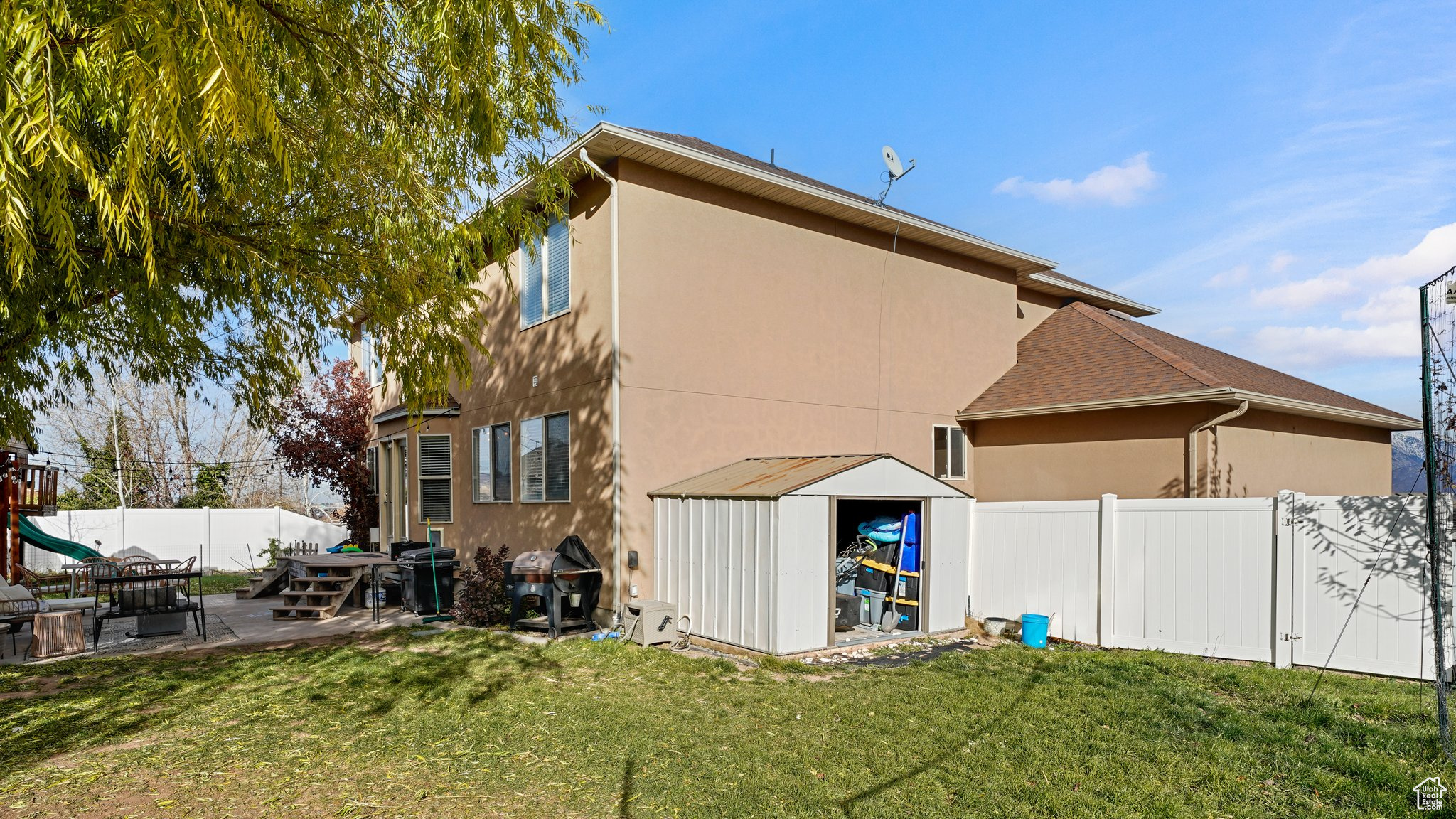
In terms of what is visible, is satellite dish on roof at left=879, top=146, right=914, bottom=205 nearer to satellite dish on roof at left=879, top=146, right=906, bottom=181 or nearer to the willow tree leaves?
satellite dish on roof at left=879, top=146, right=906, bottom=181

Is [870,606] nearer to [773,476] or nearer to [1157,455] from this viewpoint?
[773,476]

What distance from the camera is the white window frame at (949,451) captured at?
14531 millimetres

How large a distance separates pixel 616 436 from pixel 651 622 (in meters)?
2.51

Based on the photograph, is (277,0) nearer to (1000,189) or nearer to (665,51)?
(665,51)

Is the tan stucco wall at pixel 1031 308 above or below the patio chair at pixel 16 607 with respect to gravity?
above

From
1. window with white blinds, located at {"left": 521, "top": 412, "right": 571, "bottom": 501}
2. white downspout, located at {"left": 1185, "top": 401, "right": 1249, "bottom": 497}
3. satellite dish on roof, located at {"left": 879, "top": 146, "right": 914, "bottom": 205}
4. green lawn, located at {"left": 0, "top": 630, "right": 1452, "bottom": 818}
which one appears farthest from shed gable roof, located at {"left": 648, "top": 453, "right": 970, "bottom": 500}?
satellite dish on roof, located at {"left": 879, "top": 146, "right": 914, "bottom": 205}

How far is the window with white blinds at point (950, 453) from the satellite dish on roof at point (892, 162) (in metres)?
4.70

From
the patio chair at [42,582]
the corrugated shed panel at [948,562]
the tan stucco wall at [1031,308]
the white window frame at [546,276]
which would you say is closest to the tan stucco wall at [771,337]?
the white window frame at [546,276]

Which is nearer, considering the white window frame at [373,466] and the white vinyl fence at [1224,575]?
the white vinyl fence at [1224,575]

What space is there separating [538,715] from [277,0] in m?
5.65

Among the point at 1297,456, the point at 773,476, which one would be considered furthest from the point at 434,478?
the point at 1297,456

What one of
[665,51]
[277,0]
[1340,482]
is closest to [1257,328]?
[1340,482]

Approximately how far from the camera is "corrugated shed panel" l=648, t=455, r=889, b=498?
957 cm

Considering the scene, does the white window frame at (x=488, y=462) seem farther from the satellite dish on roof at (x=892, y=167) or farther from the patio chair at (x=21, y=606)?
the satellite dish on roof at (x=892, y=167)
